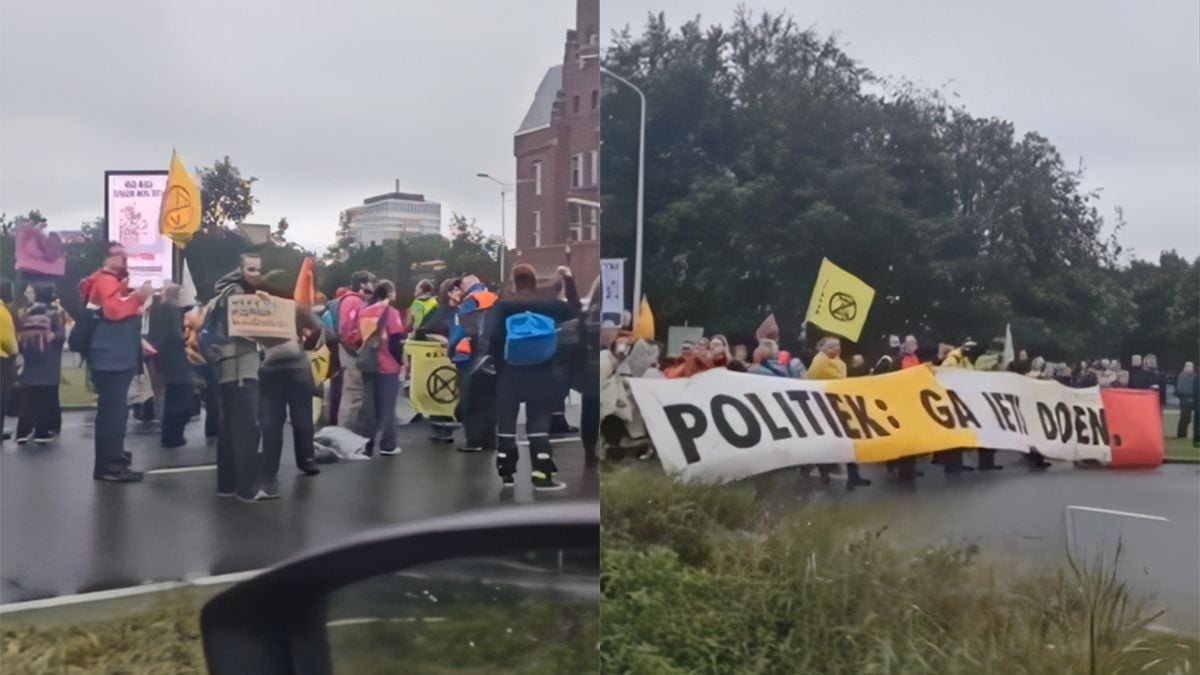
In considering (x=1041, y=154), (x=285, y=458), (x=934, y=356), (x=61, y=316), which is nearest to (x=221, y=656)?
(x=285, y=458)

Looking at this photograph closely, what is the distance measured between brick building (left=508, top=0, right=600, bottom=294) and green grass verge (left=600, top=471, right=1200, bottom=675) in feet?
2.27

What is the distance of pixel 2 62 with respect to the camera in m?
3.08

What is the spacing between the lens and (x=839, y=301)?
360 cm

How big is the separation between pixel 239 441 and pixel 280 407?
0.13 metres

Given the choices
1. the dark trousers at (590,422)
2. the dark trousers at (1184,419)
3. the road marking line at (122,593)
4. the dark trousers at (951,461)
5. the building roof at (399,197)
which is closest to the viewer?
the road marking line at (122,593)

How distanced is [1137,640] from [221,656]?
2713 millimetres

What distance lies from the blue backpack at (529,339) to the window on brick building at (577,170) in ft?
1.25

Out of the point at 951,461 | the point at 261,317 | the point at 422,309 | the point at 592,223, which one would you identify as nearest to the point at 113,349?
the point at 261,317

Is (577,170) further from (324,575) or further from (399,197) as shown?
(324,575)

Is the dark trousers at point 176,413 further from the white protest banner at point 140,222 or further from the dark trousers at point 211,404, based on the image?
the white protest banner at point 140,222

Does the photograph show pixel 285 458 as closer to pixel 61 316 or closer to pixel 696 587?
pixel 61 316

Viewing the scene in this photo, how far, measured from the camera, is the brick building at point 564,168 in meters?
3.24

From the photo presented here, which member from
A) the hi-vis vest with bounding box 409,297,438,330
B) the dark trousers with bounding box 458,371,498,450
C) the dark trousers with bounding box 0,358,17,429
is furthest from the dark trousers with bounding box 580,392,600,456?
the dark trousers with bounding box 0,358,17,429

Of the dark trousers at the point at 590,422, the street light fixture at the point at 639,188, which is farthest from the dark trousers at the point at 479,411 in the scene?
the street light fixture at the point at 639,188
